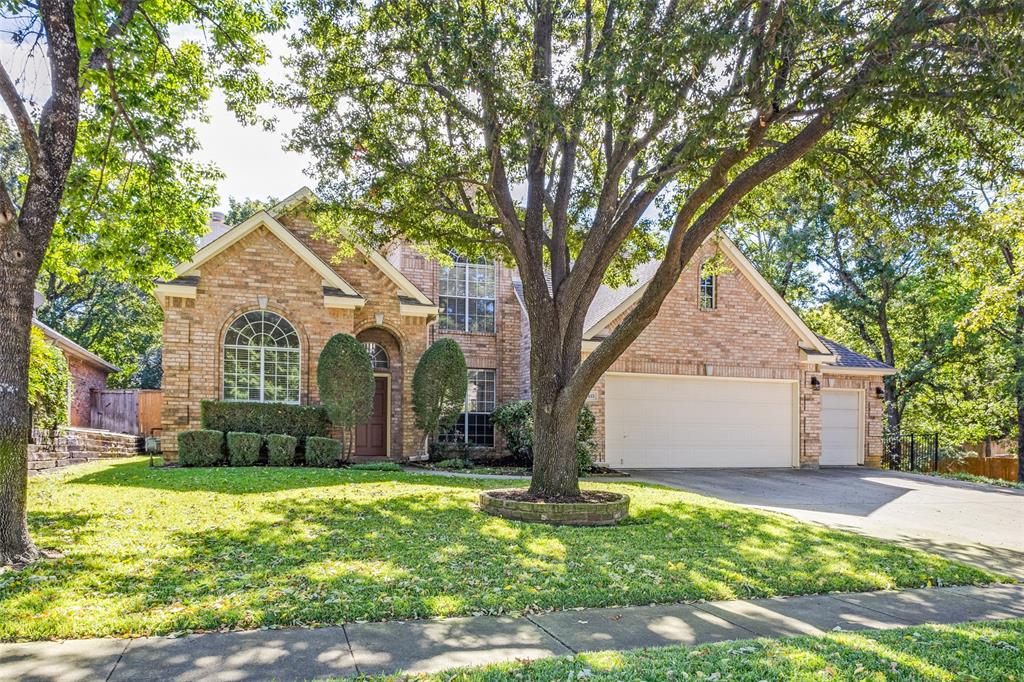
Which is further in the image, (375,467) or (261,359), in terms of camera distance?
(261,359)

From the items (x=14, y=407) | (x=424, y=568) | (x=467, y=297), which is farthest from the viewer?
(x=467, y=297)

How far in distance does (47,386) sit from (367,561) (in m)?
10.9

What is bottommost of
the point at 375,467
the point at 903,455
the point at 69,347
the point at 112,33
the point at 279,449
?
the point at 903,455

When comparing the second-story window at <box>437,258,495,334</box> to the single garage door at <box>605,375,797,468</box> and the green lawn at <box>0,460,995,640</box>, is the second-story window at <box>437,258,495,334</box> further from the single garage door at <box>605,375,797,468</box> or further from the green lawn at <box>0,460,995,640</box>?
the green lawn at <box>0,460,995,640</box>

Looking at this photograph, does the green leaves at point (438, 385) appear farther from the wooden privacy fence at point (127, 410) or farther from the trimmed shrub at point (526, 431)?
the wooden privacy fence at point (127, 410)

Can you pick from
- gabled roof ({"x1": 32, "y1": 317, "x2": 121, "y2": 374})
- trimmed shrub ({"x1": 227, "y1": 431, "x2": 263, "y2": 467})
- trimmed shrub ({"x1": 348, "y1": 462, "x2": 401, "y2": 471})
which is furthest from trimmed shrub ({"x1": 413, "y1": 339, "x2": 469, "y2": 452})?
gabled roof ({"x1": 32, "y1": 317, "x2": 121, "y2": 374})

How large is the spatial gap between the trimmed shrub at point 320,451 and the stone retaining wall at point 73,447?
16.6 feet

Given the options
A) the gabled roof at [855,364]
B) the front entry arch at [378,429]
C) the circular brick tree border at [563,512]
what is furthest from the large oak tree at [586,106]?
the gabled roof at [855,364]

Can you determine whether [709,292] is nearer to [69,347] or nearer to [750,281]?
[750,281]

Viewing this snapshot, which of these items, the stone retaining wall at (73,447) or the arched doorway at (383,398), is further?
the arched doorway at (383,398)

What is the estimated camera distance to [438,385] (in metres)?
16.9

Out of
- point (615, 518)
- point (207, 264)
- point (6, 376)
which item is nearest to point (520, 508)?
point (615, 518)

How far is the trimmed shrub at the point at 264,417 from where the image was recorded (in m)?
14.9

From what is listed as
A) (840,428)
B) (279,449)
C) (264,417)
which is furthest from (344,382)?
(840,428)
